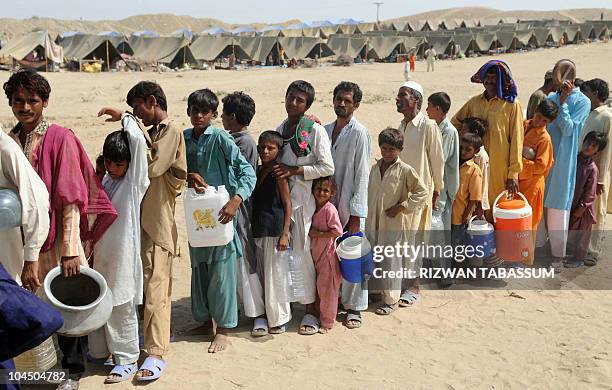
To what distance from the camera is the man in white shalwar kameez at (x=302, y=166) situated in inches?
152

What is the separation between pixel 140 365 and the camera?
3557 mm

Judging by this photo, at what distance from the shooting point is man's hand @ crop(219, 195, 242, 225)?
3568 mm

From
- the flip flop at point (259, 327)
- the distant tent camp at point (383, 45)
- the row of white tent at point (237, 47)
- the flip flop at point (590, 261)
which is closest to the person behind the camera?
the flip flop at point (259, 327)

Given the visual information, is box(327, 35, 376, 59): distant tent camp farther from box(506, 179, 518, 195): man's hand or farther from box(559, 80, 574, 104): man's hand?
box(506, 179, 518, 195): man's hand

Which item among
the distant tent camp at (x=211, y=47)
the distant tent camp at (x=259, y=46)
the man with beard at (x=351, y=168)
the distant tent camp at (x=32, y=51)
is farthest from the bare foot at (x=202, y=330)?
the distant tent camp at (x=259, y=46)

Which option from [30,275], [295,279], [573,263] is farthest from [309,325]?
[573,263]

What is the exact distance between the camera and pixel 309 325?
4078 millimetres

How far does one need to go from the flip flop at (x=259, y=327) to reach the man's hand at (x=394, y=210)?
118 centimetres

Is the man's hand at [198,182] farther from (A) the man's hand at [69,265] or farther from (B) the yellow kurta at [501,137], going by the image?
(B) the yellow kurta at [501,137]

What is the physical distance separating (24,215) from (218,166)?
120 cm

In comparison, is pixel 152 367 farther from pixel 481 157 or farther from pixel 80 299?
pixel 481 157

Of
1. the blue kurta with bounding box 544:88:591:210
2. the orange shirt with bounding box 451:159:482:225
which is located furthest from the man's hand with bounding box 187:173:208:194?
the blue kurta with bounding box 544:88:591:210

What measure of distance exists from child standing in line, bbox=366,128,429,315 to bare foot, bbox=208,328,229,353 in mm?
1204

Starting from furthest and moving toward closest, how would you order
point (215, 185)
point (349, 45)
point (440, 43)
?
point (440, 43), point (349, 45), point (215, 185)
